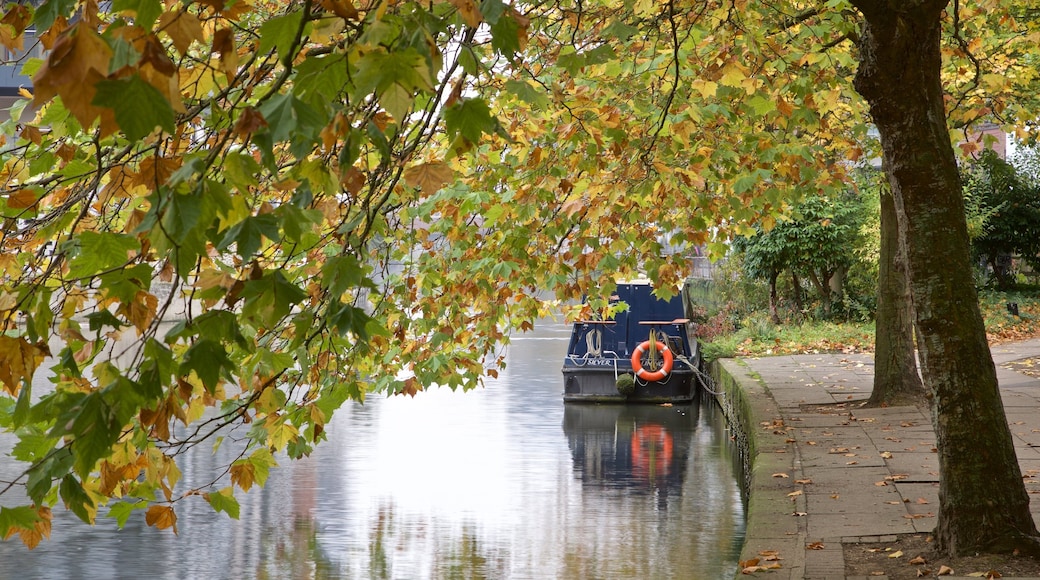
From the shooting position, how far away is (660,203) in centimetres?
934

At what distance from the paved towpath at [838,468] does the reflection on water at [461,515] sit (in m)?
1.19

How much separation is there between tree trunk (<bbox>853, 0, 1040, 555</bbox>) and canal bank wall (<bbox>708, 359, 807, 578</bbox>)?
100 cm

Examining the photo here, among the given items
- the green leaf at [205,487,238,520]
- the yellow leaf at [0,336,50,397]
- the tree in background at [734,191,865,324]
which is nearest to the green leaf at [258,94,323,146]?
the yellow leaf at [0,336,50,397]

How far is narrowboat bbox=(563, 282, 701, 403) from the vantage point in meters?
21.0

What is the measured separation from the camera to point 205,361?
263cm

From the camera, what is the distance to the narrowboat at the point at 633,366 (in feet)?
69.0

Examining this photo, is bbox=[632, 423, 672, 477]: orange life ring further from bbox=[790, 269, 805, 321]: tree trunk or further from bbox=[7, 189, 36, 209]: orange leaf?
bbox=[7, 189, 36, 209]: orange leaf

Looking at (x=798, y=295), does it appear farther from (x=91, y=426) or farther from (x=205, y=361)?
(x=91, y=426)

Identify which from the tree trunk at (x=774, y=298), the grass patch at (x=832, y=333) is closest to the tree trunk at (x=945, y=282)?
the grass patch at (x=832, y=333)

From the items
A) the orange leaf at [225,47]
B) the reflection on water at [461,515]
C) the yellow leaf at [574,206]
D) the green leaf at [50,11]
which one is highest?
the yellow leaf at [574,206]

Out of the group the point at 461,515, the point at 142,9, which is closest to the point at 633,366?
the point at 461,515

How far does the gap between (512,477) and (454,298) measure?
5.43 meters

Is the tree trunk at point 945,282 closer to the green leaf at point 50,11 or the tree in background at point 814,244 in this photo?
the green leaf at point 50,11

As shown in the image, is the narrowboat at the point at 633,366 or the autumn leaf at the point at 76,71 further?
the narrowboat at the point at 633,366
